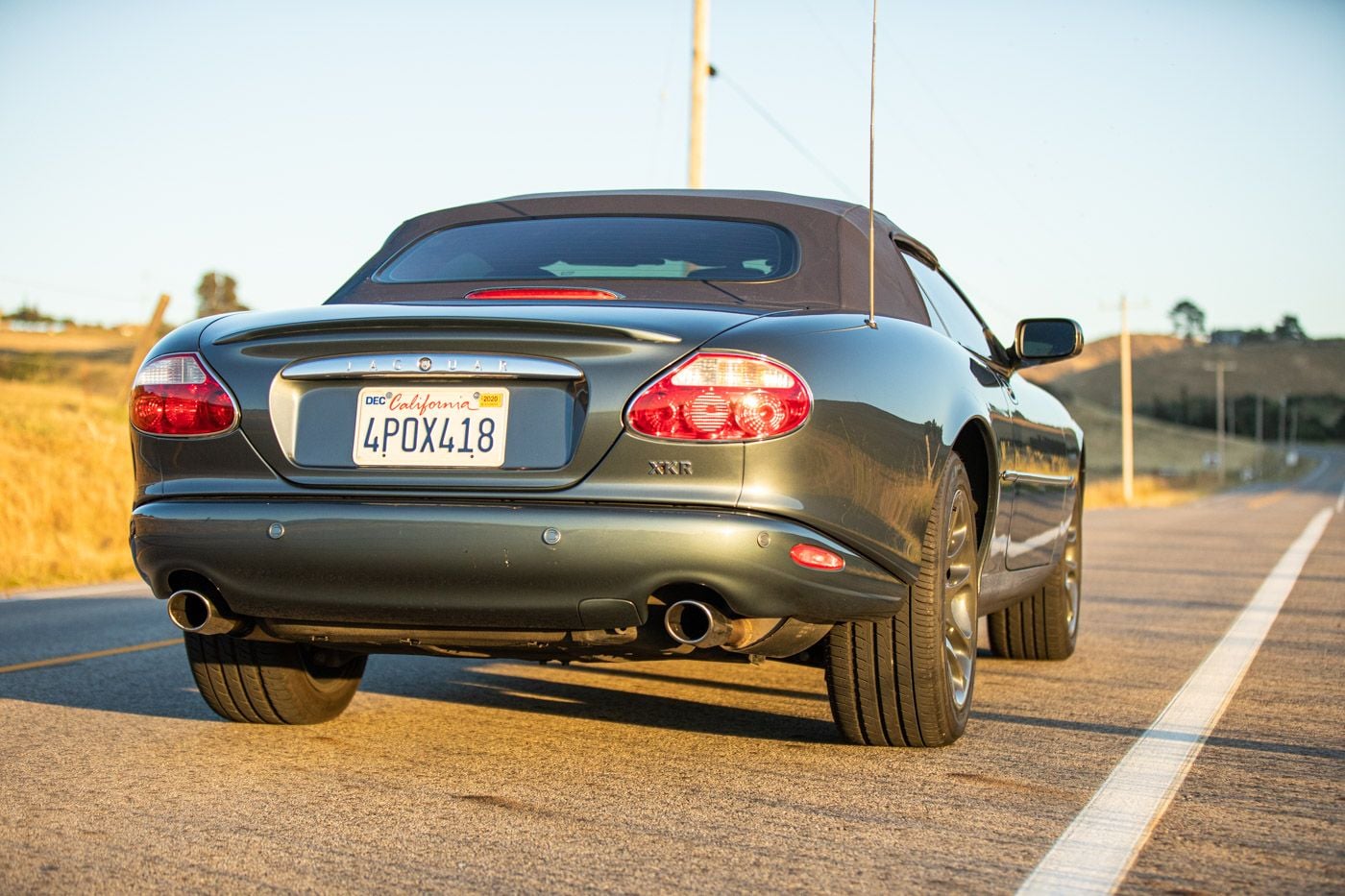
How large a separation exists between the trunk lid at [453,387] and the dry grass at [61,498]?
7631 mm

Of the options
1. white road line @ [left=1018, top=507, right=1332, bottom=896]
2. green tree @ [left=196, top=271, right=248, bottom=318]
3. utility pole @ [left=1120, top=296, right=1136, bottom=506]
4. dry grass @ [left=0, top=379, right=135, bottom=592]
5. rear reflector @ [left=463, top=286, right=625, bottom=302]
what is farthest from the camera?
green tree @ [left=196, top=271, right=248, bottom=318]

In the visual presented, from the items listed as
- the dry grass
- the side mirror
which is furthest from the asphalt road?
the dry grass

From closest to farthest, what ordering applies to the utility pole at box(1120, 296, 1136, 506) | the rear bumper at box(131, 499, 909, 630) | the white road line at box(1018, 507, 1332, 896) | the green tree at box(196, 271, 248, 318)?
the white road line at box(1018, 507, 1332, 896) < the rear bumper at box(131, 499, 909, 630) < the utility pole at box(1120, 296, 1136, 506) < the green tree at box(196, 271, 248, 318)

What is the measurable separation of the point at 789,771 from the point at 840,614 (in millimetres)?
592

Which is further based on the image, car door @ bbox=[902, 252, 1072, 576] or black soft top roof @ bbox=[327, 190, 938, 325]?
car door @ bbox=[902, 252, 1072, 576]

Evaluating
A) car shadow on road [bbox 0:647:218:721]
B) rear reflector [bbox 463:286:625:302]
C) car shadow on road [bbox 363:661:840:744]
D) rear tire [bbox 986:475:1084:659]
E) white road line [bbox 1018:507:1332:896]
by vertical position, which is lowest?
car shadow on road [bbox 0:647:218:721]

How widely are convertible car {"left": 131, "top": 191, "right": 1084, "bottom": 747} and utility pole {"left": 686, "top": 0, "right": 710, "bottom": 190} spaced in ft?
51.6

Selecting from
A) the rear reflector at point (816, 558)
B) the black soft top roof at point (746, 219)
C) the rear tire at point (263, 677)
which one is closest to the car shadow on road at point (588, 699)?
the rear tire at point (263, 677)

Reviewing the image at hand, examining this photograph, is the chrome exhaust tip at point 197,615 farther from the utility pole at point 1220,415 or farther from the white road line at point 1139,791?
the utility pole at point 1220,415

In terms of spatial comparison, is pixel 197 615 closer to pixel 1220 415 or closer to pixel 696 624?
pixel 696 624

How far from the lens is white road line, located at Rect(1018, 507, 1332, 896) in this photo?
10.2 feet

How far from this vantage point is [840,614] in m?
3.79

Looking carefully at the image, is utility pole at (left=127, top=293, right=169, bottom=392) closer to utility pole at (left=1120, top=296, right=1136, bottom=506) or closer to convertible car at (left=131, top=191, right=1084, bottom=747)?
convertible car at (left=131, top=191, right=1084, bottom=747)

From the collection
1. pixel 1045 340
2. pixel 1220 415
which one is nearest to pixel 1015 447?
pixel 1045 340
